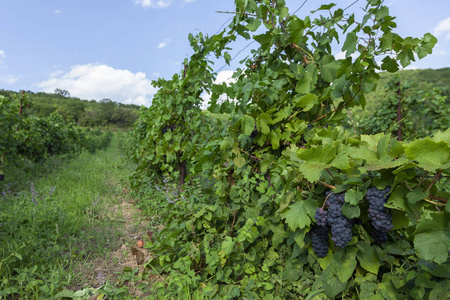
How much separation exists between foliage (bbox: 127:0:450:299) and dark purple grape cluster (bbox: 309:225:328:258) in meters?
0.05

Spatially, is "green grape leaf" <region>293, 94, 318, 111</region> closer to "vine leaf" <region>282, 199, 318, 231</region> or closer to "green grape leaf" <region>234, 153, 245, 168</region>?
"green grape leaf" <region>234, 153, 245, 168</region>

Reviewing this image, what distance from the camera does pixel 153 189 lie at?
4.66m

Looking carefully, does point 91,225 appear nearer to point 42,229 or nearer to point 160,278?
point 42,229

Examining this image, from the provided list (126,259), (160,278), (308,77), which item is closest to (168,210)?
(126,259)

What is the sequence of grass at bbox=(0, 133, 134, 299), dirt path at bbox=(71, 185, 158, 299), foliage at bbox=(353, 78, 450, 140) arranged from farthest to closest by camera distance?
foliage at bbox=(353, 78, 450, 140), dirt path at bbox=(71, 185, 158, 299), grass at bbox=(0, 133, 134, 299)

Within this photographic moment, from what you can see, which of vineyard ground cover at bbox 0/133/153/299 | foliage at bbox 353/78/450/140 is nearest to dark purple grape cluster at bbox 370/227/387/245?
vineyard ground cover at bbox 0/133/153/299

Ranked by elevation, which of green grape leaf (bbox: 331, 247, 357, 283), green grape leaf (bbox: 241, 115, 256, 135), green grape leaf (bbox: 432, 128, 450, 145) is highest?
green grape leaf (bbox: 241, 115, 256, 135)

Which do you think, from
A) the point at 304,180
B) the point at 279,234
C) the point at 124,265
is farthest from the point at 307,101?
the point at 124,265

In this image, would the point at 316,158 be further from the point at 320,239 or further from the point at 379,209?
the point at 320,239

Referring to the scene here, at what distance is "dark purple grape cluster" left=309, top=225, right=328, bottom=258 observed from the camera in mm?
1578

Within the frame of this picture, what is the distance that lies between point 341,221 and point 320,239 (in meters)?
0.28

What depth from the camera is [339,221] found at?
136cm

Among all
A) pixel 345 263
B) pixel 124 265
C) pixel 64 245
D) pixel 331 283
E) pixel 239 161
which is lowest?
pixel 124 265

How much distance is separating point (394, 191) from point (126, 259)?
2.72 meters
